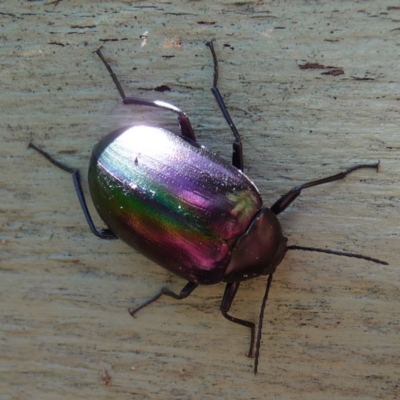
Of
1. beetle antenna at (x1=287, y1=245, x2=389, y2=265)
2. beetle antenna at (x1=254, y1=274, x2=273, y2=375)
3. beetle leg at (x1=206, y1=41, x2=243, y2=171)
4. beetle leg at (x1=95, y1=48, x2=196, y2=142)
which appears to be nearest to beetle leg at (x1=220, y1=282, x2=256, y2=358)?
beetle antenna at (x1=254, y1=274, x2=273, y2=375)

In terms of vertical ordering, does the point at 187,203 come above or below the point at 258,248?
above

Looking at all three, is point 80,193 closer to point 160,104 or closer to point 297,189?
point 160,104

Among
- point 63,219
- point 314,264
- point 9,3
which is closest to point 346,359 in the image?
point 314,264

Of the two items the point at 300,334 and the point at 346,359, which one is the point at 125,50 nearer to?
the point at 300,334

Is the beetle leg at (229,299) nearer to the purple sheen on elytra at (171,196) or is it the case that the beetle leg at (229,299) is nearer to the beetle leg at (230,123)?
the purple sheen on elytra at (171,196)

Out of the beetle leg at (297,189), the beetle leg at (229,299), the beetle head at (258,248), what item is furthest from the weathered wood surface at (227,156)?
the beetle head at (258,248)

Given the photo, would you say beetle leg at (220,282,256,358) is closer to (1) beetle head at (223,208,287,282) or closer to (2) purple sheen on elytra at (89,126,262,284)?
(1) beetle head at (223,208,287,282)

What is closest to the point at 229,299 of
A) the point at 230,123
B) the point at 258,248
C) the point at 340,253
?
the point at 258,248
